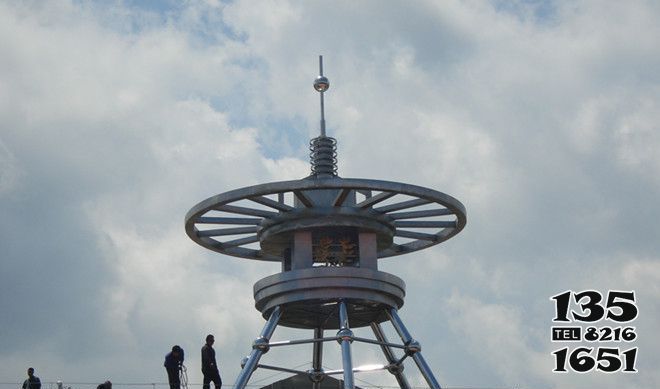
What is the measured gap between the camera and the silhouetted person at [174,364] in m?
37.2

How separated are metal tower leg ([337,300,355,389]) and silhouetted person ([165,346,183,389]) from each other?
6.72 meters

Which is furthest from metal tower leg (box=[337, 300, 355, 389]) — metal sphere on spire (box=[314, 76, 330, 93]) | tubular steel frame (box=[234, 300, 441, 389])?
metal sphere on spire (box=[314, 76, 330, 93])

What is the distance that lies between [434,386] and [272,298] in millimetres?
6872

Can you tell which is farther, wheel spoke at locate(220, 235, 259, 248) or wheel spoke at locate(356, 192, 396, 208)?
wheel spoke at locate(220, 235, 259, 248)

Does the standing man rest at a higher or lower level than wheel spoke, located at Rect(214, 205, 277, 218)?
lower

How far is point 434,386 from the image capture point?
1688 inches

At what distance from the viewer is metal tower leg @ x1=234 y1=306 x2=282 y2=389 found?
42.2 meters

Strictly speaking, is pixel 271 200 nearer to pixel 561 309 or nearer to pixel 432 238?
pixel 432 238

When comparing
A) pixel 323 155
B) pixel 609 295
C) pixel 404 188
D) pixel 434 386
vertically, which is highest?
pixel 323 155

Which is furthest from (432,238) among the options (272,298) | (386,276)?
(272,298)

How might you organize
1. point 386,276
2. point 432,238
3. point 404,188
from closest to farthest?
point 404,188, point 386,276, point 432,238

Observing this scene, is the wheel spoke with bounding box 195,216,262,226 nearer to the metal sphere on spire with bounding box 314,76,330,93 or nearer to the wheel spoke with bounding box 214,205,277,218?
the wheel spoke with bounding box 214,205,277,218

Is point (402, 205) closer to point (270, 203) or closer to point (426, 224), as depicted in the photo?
point (426, 224)

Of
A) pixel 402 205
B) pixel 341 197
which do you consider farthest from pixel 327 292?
pixel 402 205
